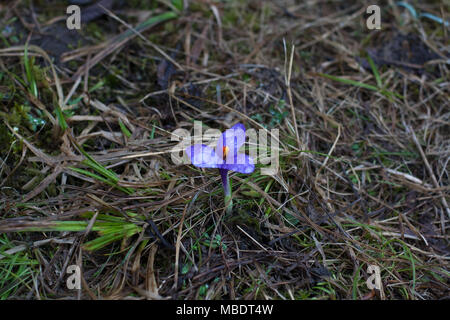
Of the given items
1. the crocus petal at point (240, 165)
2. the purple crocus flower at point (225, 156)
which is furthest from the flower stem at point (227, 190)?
the crocus petal at point (240, 165)

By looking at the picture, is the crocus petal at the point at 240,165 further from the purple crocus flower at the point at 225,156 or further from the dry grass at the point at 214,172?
the dry grass at the point at 214,172

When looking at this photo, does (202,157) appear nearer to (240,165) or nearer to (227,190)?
(240,165)

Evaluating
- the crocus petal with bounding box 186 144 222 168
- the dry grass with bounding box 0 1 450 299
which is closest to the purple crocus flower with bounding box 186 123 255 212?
the crocus petal with bounding box 186 144 222 168

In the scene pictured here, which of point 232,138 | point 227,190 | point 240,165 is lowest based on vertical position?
point 227,190

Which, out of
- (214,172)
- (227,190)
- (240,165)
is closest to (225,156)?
(240,165)

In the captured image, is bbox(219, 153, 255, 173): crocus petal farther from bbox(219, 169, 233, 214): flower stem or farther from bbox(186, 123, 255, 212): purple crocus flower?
bbox(219, 169, 233, 214): flower stem

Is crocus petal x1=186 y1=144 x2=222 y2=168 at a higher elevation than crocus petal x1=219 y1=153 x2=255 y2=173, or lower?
higher

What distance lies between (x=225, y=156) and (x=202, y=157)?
0.13 metres

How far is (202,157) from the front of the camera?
1929 millimetres

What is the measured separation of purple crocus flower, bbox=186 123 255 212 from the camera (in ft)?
6.30

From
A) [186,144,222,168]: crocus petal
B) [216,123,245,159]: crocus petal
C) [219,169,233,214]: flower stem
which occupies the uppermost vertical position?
[216,123,245,159]: crocus petal

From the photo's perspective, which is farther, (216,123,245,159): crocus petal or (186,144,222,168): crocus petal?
(216,123,245,159): crocus petal

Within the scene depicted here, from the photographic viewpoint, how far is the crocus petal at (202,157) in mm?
1900

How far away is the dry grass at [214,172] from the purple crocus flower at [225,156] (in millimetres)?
365
